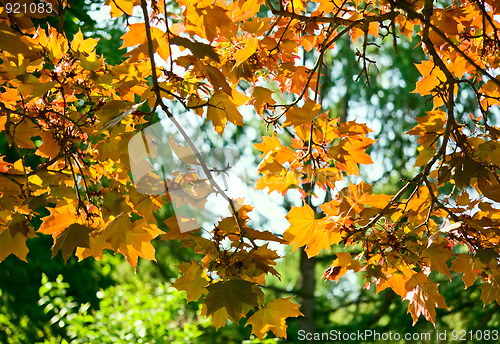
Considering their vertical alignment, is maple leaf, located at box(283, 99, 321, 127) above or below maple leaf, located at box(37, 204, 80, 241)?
above

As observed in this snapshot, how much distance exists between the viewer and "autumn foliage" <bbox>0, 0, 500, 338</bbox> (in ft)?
3.71

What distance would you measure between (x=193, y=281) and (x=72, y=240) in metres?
0.28

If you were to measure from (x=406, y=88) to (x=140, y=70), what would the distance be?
14.5 ft

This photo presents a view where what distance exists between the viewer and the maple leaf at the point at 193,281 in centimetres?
116

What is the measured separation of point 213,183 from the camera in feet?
3.43

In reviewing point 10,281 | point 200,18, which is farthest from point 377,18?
point 10,281

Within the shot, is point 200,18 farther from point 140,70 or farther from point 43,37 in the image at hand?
point 43,37

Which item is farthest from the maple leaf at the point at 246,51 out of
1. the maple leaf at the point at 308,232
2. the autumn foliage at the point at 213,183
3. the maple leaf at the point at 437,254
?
the maple leaf at the point at 437,254

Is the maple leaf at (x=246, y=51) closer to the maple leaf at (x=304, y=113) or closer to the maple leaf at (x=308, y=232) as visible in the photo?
the maple leaf at (x=304, y=113)

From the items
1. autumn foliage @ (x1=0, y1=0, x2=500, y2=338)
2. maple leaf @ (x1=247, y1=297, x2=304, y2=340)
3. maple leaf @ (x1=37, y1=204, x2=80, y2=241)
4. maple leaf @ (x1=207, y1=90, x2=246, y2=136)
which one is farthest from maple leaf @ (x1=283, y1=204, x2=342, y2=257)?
maple leaf @ (x1=37, y1=204, x2=80, y2=241)

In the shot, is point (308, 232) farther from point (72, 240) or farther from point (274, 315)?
point (72, 240)

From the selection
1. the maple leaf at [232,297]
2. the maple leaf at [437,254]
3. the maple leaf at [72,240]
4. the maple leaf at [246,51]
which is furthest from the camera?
the maple leaf at [246,51]

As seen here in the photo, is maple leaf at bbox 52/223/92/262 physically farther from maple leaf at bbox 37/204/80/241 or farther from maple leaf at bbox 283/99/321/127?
maple leaf at bbox 283/99/321/127

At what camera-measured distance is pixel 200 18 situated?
4.00 feet
